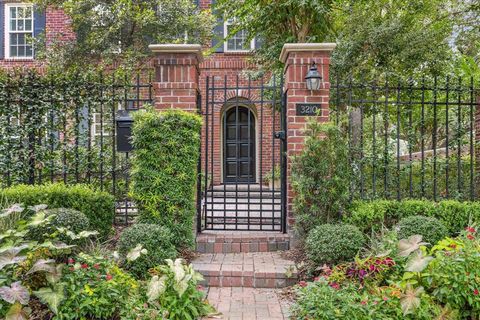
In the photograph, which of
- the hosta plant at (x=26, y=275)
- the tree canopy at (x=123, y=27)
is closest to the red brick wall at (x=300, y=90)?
the hosta plant at (x=26, y=275)

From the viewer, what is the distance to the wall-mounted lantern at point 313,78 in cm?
471

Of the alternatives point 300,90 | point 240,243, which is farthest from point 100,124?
point 300,90

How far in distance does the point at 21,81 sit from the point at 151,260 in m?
3.20

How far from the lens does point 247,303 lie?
358cm

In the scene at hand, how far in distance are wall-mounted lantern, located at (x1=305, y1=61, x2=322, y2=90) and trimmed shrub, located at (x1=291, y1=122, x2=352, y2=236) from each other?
519 millimetres

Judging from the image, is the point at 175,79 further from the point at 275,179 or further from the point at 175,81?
the point at 275,179

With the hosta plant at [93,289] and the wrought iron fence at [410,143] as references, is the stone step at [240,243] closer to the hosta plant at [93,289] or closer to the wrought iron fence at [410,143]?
the wrought iron fence at [410,143]

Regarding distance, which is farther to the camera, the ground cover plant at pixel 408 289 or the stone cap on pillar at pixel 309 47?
the stone cap on pillar at pixel 309 47

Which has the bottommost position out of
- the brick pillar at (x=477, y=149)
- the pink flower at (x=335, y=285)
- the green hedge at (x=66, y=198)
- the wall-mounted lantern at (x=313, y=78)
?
the pink flower at (x=335, y=285)

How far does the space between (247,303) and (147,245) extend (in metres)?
1.07

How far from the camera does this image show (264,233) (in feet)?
16.9

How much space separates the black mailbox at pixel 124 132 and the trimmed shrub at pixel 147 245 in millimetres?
1306

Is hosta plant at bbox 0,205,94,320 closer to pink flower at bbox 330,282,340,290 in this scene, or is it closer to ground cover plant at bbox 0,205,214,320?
ground cover plant at bbox 0,205,214,320

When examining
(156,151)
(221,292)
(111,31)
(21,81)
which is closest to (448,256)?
(221,292)
